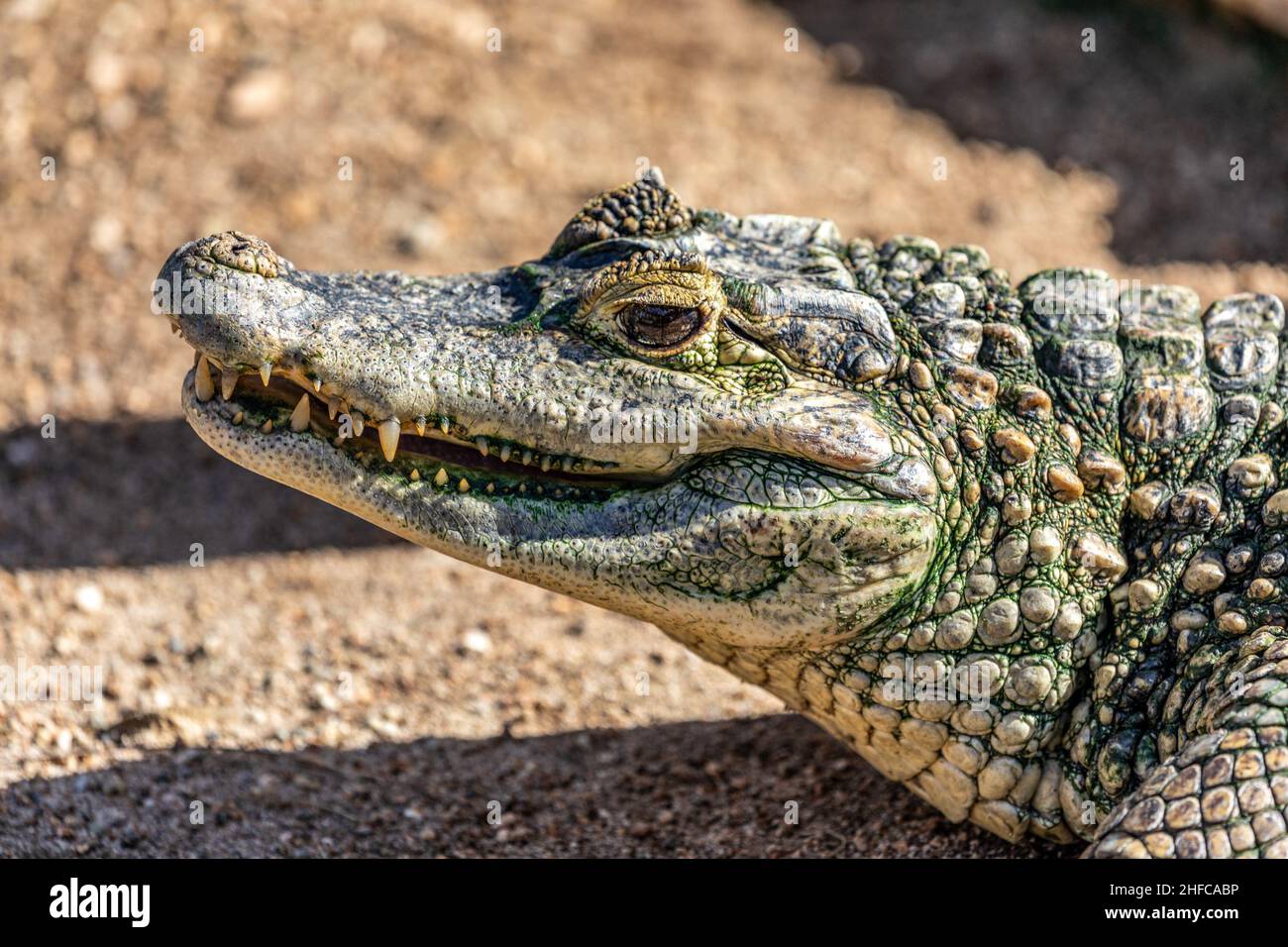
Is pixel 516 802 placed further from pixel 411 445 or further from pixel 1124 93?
pixel 1124 93

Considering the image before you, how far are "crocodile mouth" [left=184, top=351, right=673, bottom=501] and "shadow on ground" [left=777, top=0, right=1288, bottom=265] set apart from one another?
5.37 m

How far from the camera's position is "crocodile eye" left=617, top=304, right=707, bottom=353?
3.96 metres

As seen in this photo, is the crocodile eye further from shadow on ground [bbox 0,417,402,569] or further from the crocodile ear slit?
shadow on ground [bbox 0,417,402,569]

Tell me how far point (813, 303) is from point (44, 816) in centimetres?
294

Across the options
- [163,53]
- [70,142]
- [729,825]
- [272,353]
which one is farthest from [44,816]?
[163,53]

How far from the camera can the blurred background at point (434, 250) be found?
4852 mm

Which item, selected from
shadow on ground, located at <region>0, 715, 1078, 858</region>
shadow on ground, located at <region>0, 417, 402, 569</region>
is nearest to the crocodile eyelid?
shadow on ground, located at <region>0, 715, 1078, 858</region>

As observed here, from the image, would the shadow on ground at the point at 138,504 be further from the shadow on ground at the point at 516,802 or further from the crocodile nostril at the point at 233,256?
the crocodile nostril at the point at 233,256

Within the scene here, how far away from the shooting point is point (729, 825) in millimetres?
4660

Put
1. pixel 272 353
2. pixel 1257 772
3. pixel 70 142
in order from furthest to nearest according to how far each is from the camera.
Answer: pixel 70 142, pixel 272 353, pixel 1257 772

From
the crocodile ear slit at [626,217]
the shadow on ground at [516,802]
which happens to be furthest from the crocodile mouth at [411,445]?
the shadow on ground at [516,802]

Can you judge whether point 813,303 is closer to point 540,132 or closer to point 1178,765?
point 1178,765

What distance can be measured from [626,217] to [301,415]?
3.88 feet

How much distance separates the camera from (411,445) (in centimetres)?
392
